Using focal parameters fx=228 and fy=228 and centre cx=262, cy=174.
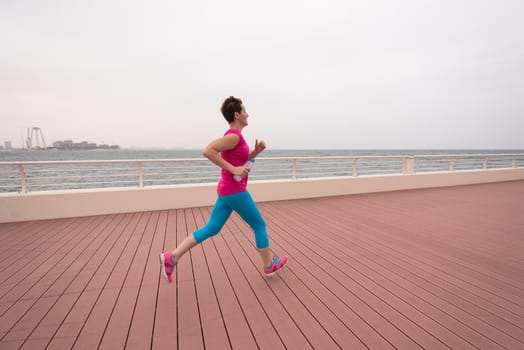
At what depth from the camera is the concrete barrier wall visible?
3.71 meters

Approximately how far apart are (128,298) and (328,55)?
1963 centimetres

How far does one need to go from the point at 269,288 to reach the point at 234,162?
3.50ft

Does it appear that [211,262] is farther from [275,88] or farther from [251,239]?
[275,88]

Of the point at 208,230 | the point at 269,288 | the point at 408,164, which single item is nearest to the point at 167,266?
the point at 208,230

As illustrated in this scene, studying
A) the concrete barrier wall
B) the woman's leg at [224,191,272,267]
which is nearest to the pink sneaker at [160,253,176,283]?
the woman's leg at [224,191,272,267]

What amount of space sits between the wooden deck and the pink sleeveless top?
821 millimetres

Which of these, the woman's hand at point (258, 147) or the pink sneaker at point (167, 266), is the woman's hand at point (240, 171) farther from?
the pink sneaker at point (167, 266)

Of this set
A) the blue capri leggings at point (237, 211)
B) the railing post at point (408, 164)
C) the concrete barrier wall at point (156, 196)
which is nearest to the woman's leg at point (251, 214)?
the blue capri leggings at point (237, 211)

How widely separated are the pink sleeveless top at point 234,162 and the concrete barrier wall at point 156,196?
2921 millimetres

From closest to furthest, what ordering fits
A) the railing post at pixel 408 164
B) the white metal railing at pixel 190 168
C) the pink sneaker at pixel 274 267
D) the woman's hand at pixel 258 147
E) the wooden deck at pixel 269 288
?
the wooden deck at pixel 269 288 → the woman's hand at pixel 258 147 → the pink sneaker at pixel 274 267 → the white metal railing at pixel 190 168 → the railing post at pixel 408 164

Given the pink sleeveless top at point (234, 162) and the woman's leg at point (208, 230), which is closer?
the pink sleeveless top at point (234, 162)

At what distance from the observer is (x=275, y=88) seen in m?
39.1

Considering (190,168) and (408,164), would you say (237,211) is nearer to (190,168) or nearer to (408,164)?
(408,164)

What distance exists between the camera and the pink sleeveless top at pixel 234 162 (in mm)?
1692
